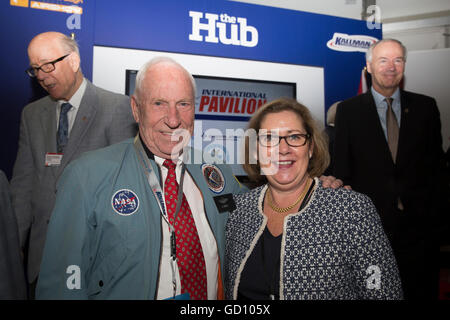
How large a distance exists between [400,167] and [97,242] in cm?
230

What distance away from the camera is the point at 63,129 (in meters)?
2.54

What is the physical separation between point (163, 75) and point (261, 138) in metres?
0.65

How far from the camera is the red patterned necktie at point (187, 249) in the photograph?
167cm

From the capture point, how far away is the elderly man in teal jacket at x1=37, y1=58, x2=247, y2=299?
5.09ft

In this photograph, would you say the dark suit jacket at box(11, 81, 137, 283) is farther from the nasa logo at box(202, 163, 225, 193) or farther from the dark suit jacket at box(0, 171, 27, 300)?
the dark suit jacket at box(0, 171, 27, 300)

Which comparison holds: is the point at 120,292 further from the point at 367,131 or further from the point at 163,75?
the point at 367,131

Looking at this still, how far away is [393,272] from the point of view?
157 centimetres

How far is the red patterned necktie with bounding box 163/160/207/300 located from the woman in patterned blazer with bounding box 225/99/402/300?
0.57 feet

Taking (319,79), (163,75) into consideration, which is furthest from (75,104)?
(319,79)

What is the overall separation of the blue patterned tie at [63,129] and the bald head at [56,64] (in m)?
0.08

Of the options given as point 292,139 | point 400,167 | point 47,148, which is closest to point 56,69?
point 47,148
